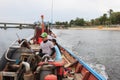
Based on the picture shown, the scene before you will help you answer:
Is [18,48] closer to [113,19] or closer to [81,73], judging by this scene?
[81,73]

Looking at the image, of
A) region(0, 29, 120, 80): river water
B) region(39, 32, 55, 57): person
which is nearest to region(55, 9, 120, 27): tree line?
region(0, 29, 120, 80): river water

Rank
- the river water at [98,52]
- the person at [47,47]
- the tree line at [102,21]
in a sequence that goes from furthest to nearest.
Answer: the tree line at [102,21] < the river water at [98,52] < the person at [47,47]

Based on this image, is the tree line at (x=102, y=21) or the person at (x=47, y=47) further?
the tree line at (x=102, y=21)

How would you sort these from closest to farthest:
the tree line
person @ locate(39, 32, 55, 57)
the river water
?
person @ locate(39, 32, 55, 57) → the river water → the tree line

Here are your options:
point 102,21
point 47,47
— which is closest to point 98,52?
point 47,47

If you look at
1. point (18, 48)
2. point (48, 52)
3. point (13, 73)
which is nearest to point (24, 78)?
point (13, 73)

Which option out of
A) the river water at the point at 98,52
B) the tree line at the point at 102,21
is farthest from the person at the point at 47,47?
the tree line at the point at 102,21

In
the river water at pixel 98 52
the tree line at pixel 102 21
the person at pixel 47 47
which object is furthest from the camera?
the tree line at pixel 102 21

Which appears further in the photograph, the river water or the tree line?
the tree line

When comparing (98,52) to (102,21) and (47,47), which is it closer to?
(47,47)

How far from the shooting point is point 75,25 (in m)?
147

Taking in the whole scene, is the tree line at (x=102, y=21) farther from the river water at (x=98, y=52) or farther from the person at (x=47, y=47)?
the person at (x=47, y=47)

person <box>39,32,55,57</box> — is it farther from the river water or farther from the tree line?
the tree line

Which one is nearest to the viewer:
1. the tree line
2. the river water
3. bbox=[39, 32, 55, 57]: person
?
bbox=[39, 32, 55, 57]: person
